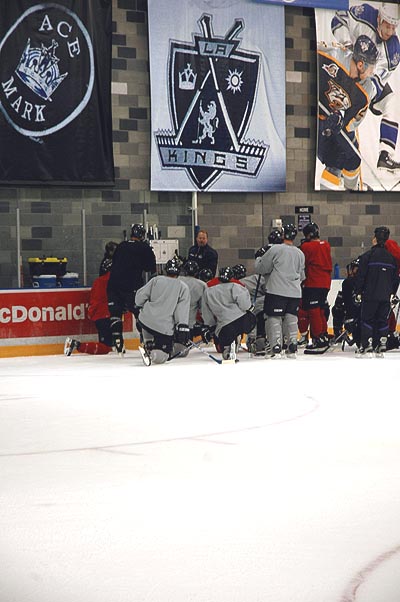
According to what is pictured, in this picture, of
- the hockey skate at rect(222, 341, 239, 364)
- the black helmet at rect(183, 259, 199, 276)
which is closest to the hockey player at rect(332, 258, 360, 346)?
the hockey skate at rect(222, 341, 239, 364)

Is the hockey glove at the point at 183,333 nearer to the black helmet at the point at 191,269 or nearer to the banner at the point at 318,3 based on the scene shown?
the black helmet at the point at 191,269

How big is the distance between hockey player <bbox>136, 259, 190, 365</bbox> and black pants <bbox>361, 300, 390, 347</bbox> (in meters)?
2.08

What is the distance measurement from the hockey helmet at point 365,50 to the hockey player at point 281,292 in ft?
18.9

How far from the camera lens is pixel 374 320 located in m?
12.1

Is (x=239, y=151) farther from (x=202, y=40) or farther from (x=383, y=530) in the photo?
(x=383, y=530)

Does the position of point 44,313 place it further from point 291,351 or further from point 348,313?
point 348,313

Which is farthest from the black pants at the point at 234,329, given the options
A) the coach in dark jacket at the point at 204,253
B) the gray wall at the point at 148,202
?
the gray wall at the point at 148,202

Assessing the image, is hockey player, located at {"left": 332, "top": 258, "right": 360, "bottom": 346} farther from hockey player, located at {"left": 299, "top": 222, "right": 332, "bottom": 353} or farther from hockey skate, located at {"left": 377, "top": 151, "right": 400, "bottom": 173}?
hockey skate, located at {"left": 377, "top": 151, "right": 400, "bottom": 173}

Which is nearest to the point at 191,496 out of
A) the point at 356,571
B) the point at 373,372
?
the point at 356,571

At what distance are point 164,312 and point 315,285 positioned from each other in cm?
223

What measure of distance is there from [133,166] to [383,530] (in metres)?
11.8

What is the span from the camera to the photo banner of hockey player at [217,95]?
604 inches

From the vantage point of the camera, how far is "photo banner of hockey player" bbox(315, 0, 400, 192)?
1656 cm

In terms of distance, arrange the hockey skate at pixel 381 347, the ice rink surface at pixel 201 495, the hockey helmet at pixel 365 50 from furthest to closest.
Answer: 1. the hockey helmet at pixel 365 50
2. the hockey skate at pixel 381 347
3. the ice rink surface at pixel 201 495
